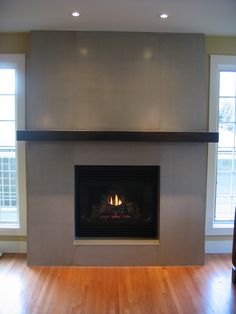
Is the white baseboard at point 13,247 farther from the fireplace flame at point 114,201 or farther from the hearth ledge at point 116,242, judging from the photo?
the fireplace flame at point 114,201

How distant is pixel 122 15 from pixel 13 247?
2844 millimetres

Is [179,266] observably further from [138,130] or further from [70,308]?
[138,130]

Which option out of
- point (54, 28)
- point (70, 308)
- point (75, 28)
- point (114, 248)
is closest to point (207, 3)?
point (75, 28)

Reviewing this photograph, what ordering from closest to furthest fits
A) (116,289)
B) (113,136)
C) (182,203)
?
(116,289)
(113,136)
(182,203)

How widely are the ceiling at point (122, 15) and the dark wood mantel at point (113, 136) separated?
1063 millimetres

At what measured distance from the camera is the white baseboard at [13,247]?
12.0ft

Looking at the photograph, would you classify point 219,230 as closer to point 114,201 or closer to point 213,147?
point 213,147

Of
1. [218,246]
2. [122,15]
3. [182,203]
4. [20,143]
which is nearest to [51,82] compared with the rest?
[20,143]

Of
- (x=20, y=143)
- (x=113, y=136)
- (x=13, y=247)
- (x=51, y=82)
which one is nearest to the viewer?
(x=113, y=136)

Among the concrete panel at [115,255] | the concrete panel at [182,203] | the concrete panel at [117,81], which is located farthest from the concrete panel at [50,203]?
the concrete panel at [182,203]

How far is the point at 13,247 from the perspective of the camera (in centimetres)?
366

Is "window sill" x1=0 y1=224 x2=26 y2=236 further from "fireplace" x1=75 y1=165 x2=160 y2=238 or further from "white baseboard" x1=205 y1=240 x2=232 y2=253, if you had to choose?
"white baseboard" x1=205 y1=240 x2=232 y2=253

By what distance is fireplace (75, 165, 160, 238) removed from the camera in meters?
3.45

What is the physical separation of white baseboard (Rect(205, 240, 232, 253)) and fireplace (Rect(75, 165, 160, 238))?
2.35 ft
